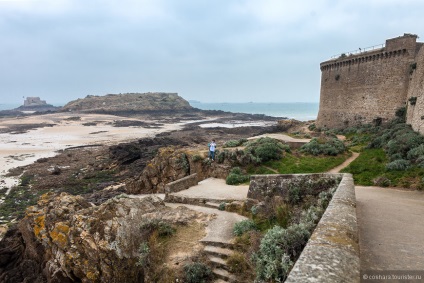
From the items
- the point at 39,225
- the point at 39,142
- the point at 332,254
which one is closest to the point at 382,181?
the point at 332,254

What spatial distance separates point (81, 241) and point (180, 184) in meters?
6.68

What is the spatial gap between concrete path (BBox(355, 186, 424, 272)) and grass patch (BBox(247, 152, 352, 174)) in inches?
272

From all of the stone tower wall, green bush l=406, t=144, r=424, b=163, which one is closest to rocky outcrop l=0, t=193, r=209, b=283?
green bush l=406, t=144, r=424, b=163

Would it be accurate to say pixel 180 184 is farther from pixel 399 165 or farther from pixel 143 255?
pixel 399 165

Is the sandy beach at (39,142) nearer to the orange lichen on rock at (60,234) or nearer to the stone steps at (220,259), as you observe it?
the orange lichen on rock at (60,234)

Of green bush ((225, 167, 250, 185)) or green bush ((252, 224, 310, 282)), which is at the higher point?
green bush ((252, 224, 310, 282))

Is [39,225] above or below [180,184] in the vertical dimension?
below

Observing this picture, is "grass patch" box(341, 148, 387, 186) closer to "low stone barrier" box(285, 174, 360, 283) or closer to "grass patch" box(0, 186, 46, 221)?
"low stone barrier" box(285, 174, 360, 283)

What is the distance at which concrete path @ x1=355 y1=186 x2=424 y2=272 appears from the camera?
4810mm

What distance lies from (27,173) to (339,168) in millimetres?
28594

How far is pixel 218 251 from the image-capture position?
846 centimetres

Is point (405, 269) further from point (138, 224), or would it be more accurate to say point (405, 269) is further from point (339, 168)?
point (339, 168)

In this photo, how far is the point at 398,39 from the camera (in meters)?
26.2

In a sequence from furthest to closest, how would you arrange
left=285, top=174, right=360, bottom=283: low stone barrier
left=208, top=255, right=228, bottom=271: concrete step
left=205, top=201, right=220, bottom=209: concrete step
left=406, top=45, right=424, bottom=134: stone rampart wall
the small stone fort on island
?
the small stone fort on island → left=406, top=45, right=424, bottom=134: stone rampart wall → left=205, top=201, right=220, bottom=209: concrete step → left=208, top=255, right=228, bottom=271: concrete step → left=285, top=174, right=360, bottom=283: low stone barrier
